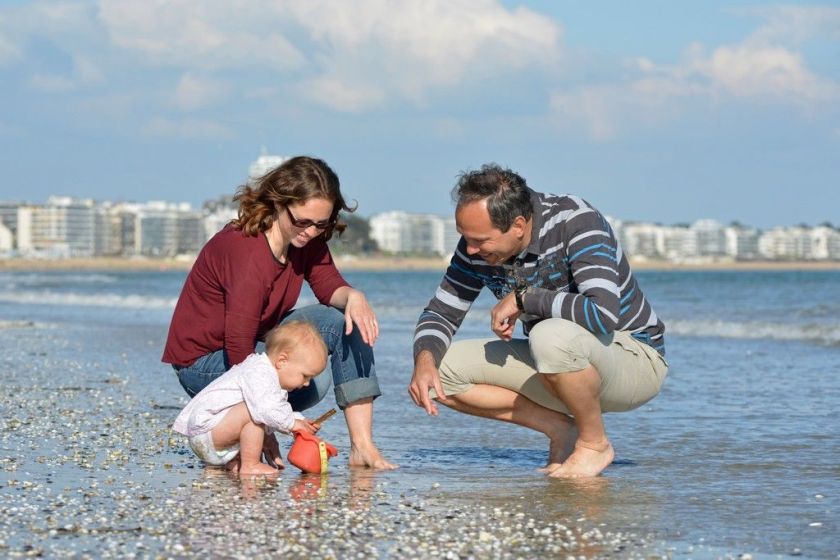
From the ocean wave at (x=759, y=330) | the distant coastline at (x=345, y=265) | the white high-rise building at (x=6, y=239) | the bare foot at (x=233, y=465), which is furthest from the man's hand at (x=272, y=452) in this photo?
the white high-rise building at (x=6, y=239)

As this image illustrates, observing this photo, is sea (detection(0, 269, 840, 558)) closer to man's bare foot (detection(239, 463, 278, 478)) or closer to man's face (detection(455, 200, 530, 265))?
man's bare foot (detection(239, 463, 278, 478))

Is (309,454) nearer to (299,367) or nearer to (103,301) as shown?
(299,367)

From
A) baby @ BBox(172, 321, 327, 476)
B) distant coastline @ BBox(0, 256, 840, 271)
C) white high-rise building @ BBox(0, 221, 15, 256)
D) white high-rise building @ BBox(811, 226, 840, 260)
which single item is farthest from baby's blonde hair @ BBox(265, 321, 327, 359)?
white high-rise building @ BBox(811, 226, 840, 260)

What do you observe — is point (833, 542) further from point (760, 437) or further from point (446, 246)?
point (446, 246)

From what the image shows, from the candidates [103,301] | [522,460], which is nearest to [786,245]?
[103,301]

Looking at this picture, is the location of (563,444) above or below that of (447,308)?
below

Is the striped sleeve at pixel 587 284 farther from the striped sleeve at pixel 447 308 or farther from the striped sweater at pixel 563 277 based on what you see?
the striped sleeve at pixel 447 308

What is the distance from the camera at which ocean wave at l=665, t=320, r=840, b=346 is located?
561 inches

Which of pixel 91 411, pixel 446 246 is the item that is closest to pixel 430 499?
pixel 91 411

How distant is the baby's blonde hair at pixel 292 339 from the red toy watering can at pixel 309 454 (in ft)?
1.04

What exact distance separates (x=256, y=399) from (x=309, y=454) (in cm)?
31

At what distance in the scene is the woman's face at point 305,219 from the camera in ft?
14.0

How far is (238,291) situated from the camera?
167 inches

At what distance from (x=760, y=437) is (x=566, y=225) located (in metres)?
1.89
